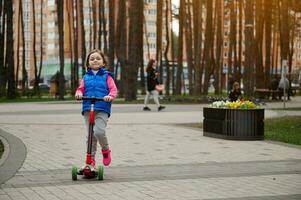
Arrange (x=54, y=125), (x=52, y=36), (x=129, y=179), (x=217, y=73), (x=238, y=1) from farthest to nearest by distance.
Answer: (x=52, y=36), (x=217, y=73), (x=238, y=1), (x=54, y=125), (x=129, y=179)

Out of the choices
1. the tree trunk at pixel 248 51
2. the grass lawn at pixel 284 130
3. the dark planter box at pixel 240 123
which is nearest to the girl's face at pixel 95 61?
the dark planter box at pixel 240 123

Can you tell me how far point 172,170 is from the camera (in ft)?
30.7

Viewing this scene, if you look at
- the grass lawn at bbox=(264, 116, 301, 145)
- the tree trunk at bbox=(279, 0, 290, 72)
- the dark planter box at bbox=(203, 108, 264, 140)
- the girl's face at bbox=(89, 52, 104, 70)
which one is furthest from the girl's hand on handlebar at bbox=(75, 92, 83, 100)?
the tree trunk at bbox=(279, 0, 290, 72)

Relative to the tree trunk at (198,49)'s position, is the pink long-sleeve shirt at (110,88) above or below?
below

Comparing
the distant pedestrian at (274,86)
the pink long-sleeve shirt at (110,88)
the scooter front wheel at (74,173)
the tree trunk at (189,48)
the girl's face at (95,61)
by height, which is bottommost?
the scooter front wheel at (74,173)

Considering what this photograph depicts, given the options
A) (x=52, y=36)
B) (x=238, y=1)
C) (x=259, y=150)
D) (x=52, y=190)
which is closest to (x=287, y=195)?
(x=52, y=190)

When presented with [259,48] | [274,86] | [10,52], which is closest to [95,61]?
[10,52]

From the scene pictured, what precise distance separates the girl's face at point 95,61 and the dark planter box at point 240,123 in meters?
6.10

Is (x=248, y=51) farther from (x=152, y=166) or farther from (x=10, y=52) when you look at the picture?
(x=152, y=166)

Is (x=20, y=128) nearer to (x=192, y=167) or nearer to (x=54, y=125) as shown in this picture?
(x=54, y=125)

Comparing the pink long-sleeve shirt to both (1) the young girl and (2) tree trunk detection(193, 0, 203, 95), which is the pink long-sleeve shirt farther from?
(2) tree trunk detection(193, 0, 203, 95)

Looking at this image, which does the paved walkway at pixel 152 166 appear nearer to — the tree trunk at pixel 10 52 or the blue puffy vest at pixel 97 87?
the blue puffy vest at pixel 97 87

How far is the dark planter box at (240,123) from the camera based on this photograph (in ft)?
46.2

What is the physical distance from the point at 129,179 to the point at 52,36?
418 feet
